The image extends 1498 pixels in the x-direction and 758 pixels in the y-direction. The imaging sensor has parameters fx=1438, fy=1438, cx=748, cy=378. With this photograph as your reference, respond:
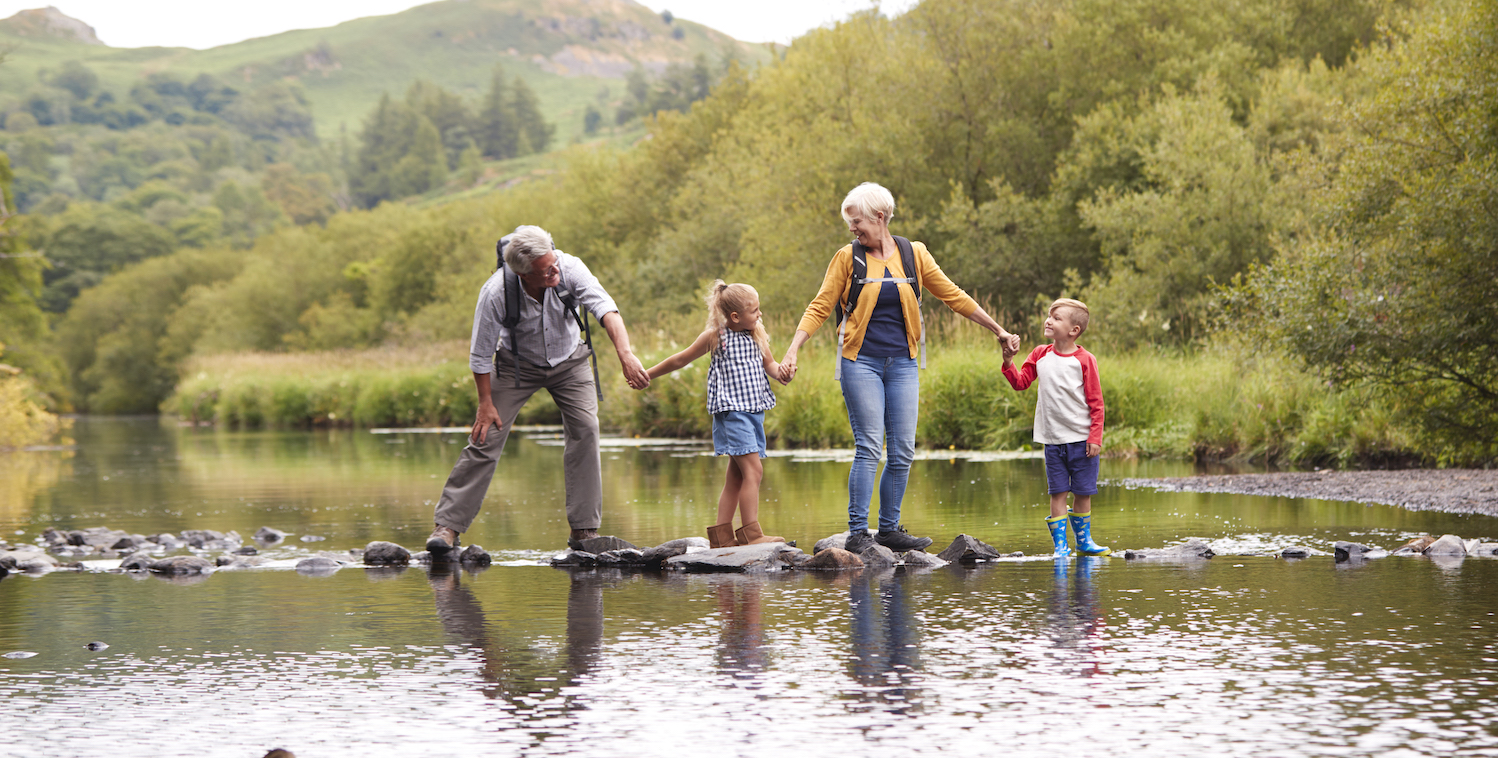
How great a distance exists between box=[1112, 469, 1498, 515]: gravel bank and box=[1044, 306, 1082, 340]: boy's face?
3.70 meters

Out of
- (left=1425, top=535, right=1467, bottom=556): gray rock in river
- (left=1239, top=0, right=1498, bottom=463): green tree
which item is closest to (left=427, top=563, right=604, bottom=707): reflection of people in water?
(left=1425, top=535, right=1467, bottom=556): gray rock in river

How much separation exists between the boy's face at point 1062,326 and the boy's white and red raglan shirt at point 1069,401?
114mm

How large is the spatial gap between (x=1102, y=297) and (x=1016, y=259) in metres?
4.08

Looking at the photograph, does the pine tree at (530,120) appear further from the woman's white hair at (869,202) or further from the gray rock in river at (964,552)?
the gray rock in river at (964,552)

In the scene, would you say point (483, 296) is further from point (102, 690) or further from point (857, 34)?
point (857, 34)

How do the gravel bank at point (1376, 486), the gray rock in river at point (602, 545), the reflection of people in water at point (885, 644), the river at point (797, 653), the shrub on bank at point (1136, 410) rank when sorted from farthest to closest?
the shrub on bank at point (1136, 410), the gravel bank at point (1376, 486), the gray rock in river at point (602, 545), the reflection of people in water at point (885, 644), the river at point (797, 653)

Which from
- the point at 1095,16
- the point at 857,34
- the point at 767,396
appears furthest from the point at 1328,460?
the point at 857,34

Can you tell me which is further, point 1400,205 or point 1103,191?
point 1103,191

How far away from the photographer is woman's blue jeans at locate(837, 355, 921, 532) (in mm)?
8336

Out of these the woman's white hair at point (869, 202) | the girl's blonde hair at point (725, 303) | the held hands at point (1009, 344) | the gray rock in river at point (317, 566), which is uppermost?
the woman's white hair at point (869, 202)

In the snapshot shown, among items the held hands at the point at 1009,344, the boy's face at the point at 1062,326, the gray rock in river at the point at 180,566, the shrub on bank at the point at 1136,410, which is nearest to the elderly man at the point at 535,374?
the gray rock in river at the point at 180,566

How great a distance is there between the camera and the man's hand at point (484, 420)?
8.80 metres

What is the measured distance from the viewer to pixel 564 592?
7.50 meters

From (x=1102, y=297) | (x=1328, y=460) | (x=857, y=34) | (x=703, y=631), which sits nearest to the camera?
(x=703, y=631)
